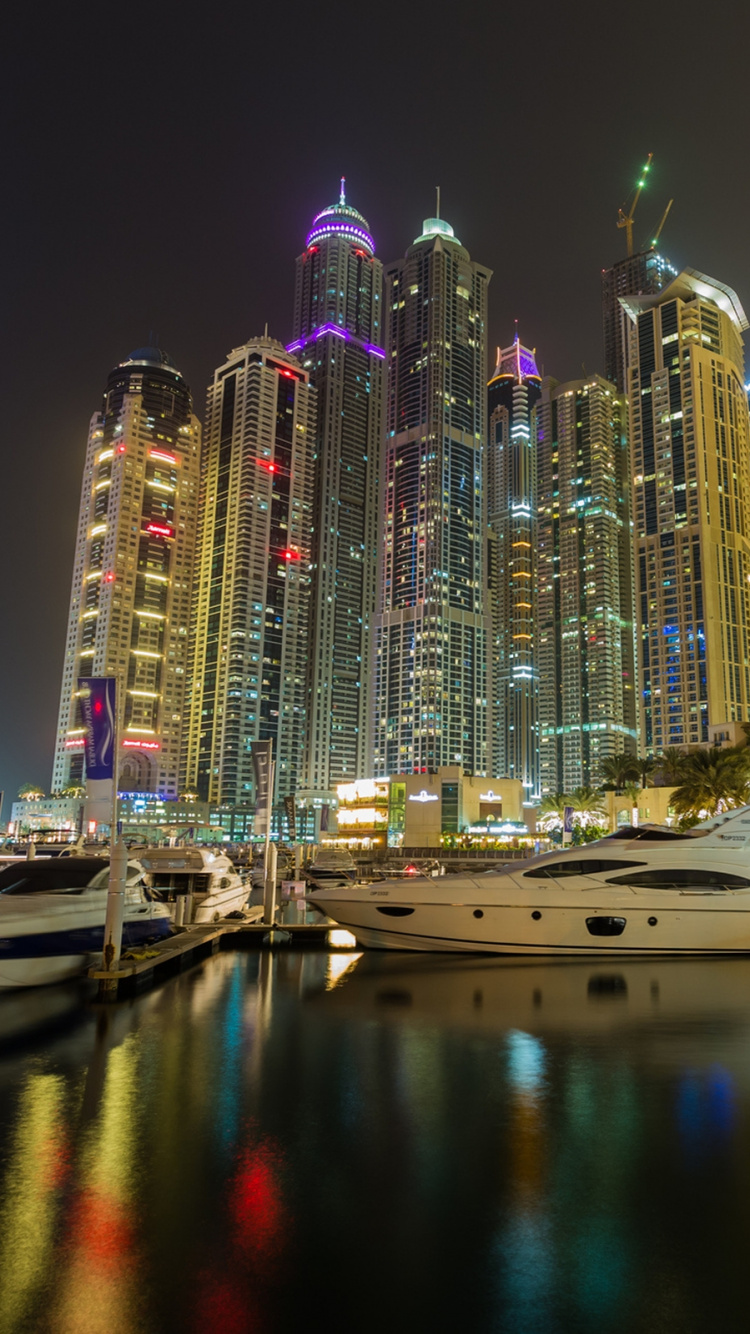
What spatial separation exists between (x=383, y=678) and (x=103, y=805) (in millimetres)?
164155


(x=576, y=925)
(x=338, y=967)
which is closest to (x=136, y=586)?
(x=338, y=967)

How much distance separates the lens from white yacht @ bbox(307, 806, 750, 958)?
22031 millimetres

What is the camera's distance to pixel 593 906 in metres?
22.0

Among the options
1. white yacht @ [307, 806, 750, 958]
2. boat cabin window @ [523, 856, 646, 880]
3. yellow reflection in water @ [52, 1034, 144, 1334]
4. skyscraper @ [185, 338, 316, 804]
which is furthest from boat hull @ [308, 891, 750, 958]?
skyscraper @ [185, 338, 316, 804]

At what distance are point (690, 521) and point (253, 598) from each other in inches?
3656

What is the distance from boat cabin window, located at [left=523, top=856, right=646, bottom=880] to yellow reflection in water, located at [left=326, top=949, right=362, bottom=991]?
211 inches

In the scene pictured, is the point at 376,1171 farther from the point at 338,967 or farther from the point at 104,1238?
the point at 338,967

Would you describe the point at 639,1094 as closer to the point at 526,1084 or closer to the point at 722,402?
the point at 526,1084

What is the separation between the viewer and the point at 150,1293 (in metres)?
5.35

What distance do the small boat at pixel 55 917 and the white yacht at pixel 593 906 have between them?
7607mm

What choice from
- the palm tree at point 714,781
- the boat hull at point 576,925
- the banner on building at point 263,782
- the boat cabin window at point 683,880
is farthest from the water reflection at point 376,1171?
the palm tree at point 714,781

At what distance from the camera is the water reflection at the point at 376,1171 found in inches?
212

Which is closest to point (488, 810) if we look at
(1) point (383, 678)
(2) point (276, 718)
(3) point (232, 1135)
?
(1) point (383, 678)

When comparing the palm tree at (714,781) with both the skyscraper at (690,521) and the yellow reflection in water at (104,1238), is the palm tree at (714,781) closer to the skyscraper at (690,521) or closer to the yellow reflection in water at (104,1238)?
the yellow reflection in water at (104,1238)
